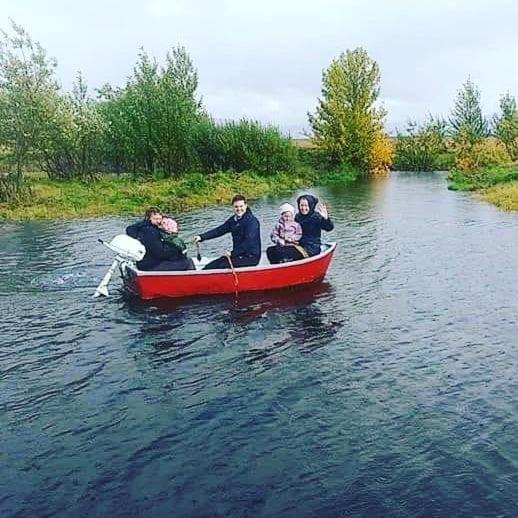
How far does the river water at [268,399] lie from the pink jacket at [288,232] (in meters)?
1.36

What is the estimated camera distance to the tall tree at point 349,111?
64.6 metres

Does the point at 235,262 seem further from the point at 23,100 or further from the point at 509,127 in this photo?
the point at 509,127

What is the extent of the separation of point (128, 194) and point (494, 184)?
21.5 m

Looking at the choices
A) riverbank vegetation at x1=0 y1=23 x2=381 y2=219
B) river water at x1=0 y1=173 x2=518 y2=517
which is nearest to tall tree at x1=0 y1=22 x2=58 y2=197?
riverbank vegetation at x1=0 y1=23 x2=381 y2=219

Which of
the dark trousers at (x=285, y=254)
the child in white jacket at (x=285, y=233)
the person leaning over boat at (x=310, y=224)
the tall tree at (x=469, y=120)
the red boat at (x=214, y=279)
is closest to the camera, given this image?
the red boat at (x=214, y=279)

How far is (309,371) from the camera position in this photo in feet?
33.8

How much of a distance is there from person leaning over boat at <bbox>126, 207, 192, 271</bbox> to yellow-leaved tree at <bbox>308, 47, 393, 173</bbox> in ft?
168

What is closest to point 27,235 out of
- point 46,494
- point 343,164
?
point 46,494

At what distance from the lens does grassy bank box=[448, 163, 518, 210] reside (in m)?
31.7

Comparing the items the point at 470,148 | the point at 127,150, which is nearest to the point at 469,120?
the point at 470,148

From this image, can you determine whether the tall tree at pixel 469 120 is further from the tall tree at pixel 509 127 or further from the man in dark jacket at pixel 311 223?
the man in dark jacket at pixel 311 223

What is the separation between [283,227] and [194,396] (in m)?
6.98

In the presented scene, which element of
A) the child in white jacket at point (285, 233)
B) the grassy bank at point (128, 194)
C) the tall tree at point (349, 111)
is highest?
the tall tree at point (349, 111)

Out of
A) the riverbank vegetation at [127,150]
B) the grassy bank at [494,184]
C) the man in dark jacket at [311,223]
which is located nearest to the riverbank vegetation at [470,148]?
the grassy bank at [494,184]
